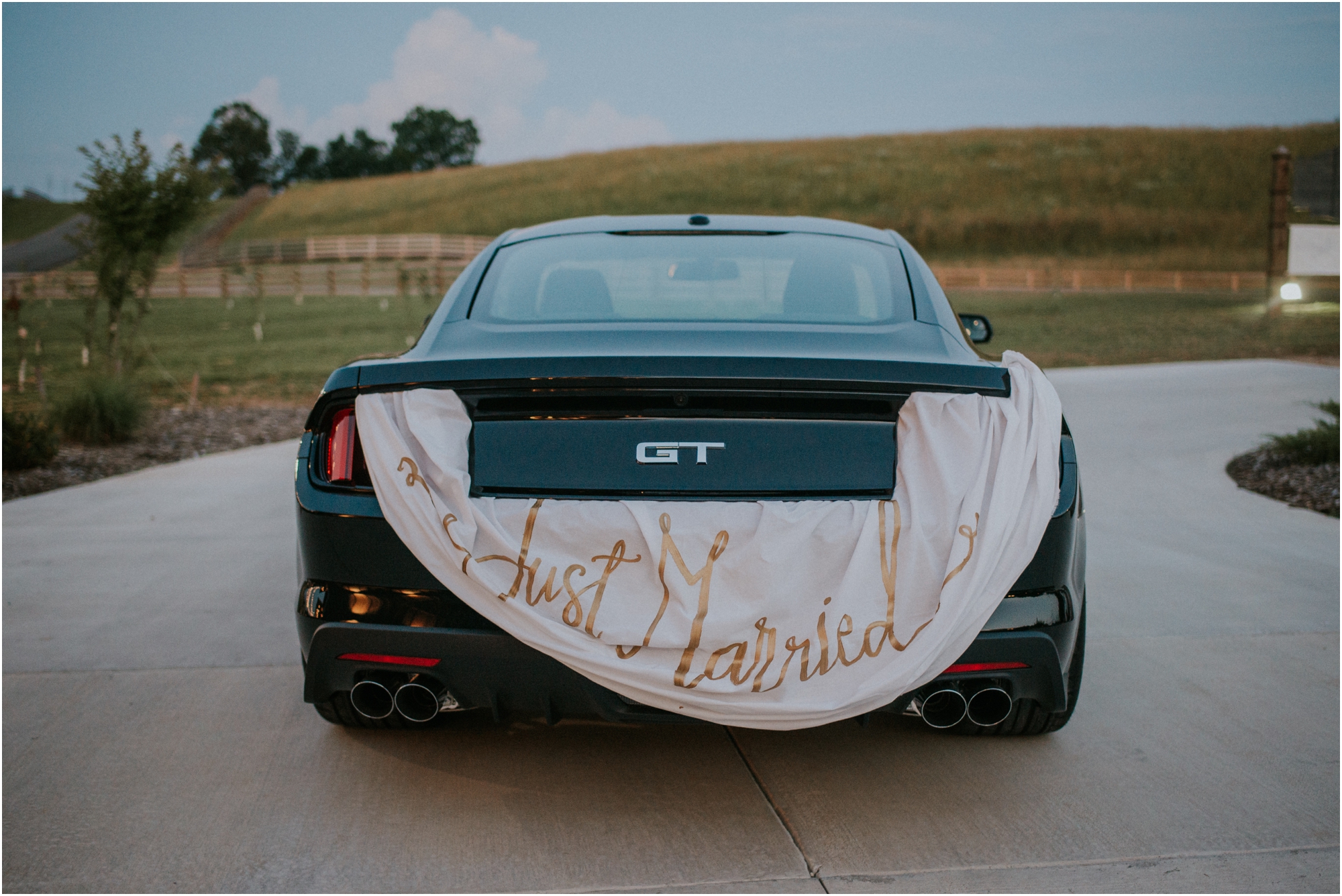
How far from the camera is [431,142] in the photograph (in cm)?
10650

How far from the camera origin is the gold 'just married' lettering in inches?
93.4

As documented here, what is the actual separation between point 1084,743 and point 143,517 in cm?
564

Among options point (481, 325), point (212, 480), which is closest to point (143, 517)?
point (212, 480)

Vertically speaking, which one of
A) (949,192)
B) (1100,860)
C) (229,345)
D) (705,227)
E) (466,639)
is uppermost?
(949,192)

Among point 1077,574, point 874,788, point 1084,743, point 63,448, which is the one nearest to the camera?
point 1077,574

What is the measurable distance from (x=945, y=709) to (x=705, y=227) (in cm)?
200

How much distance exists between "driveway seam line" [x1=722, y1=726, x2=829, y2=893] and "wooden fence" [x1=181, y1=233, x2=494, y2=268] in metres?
44.0

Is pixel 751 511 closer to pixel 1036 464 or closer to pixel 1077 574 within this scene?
pixel 1036 464

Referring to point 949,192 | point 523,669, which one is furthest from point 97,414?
point 949,192

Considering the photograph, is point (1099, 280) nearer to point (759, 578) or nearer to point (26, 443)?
point (26, 443)

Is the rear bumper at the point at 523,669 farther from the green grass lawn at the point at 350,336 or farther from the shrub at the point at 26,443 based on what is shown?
the green grass lawn at the point at 350,336

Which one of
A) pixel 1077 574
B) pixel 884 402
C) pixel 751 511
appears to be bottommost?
pixel 1077 574

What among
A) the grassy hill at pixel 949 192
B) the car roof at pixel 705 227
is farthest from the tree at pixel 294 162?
the car roof at pixel 705 227

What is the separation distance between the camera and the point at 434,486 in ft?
8.13
